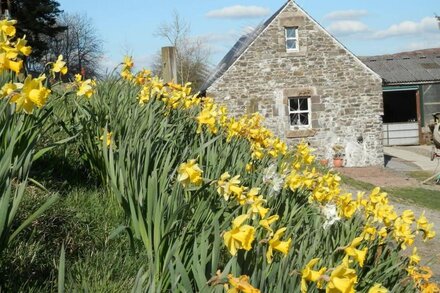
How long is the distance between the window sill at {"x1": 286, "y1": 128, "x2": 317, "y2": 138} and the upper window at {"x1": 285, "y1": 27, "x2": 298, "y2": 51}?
2.55 m

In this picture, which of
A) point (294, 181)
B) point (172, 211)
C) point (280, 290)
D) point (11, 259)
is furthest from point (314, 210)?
point (11, 259)

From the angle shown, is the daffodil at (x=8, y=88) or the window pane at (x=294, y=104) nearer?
the daffodil at (x=8, y=88)

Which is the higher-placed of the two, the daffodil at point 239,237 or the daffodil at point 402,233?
the daffodil at point 239,237

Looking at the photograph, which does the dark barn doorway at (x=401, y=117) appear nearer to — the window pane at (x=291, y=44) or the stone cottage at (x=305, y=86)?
the stone cottage at (x=305, y=86)

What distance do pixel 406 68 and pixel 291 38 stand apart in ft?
37.2

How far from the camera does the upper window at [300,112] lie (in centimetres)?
1997

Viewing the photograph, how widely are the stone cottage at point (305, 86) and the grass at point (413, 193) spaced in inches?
175

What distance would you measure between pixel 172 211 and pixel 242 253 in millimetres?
378

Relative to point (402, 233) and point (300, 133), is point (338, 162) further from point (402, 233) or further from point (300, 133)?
point (402, 233)

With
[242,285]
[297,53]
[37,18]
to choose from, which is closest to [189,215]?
[242,285]

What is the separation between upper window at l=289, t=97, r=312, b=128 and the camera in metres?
20.0

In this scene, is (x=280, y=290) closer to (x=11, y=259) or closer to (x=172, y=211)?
(x=172, y=211)

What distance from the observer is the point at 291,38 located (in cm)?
1992

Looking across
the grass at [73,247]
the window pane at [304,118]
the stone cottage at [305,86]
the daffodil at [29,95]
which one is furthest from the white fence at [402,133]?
the daffodil at [29,95]
